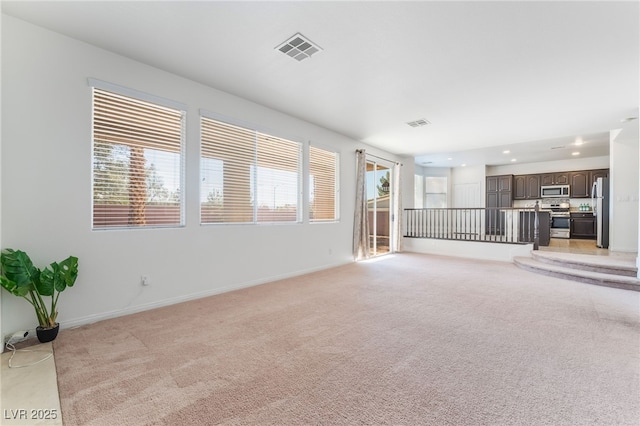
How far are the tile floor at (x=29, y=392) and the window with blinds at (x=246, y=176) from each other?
213 cm

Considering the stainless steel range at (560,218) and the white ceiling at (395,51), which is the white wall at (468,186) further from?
the white ceiling at (395,51)

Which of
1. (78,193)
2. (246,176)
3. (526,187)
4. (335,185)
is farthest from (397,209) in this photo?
(78,193)

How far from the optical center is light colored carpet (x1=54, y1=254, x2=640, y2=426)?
5.29 ft

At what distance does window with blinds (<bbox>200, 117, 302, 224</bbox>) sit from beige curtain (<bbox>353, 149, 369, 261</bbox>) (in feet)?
5.88

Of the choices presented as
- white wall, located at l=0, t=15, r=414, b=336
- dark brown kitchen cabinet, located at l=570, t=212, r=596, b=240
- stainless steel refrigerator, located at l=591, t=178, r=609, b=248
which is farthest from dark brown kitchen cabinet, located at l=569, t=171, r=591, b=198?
white wall, located at l=0, t=15, r=414, b=336

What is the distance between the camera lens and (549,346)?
7.88 ft

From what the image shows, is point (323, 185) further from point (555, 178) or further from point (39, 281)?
point (555, 178)

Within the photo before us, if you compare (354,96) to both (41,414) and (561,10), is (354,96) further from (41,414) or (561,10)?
(41,414)

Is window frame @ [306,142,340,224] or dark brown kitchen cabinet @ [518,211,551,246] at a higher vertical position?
window frame @ [306,142,340,224]

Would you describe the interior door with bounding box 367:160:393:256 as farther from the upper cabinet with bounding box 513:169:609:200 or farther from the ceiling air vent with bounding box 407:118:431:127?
the upper cabinet with bounding box 513:169:609:200

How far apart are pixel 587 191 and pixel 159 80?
1171cm

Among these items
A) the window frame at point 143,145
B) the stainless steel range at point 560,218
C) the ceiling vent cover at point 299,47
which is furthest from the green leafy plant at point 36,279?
the stainless steel range at point 560,218

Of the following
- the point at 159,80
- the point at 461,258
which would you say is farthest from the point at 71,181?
the point at 461,258

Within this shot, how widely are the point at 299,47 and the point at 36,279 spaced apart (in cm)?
323
